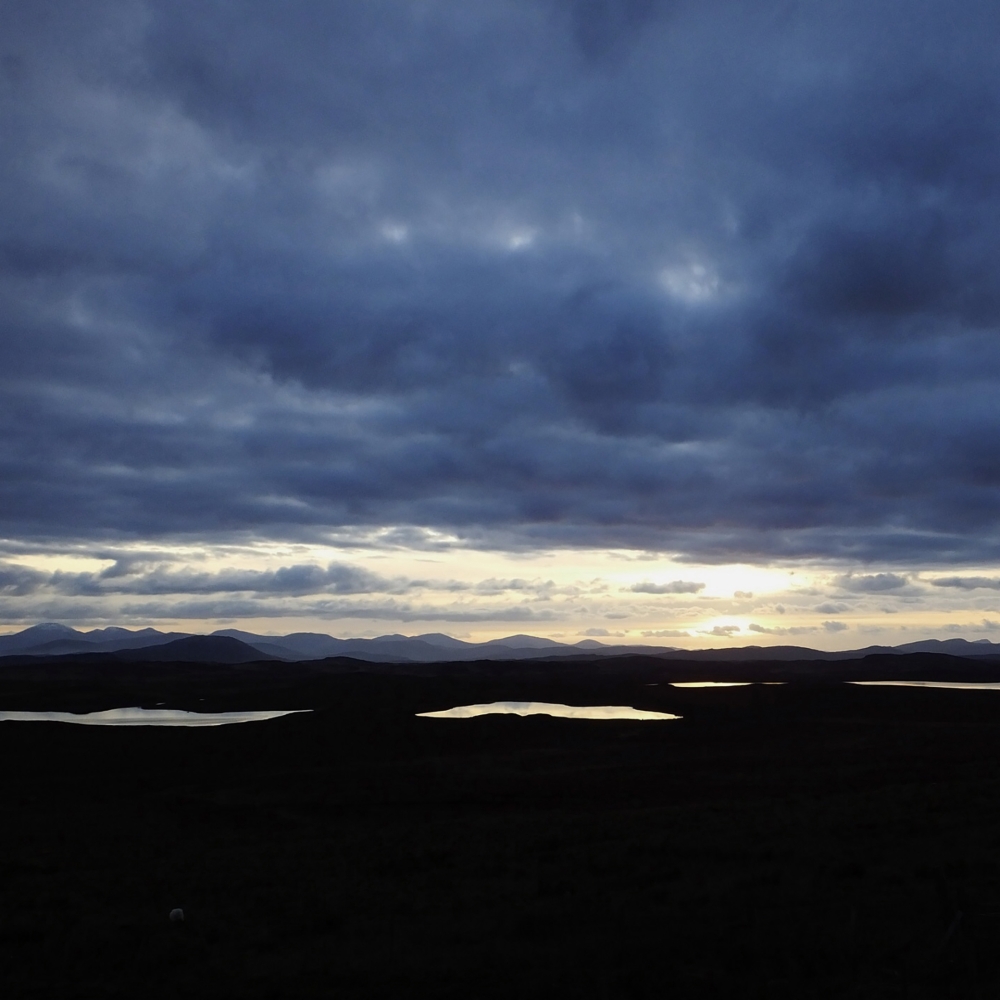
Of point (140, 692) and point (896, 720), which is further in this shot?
point (140, 692)

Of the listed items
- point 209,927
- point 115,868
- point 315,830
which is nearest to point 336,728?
point 315,830

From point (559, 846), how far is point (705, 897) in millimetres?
6198

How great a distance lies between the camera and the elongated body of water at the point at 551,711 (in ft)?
197

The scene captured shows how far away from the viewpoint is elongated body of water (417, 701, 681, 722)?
197 feet

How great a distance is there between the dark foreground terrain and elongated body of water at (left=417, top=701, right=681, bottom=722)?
13941 millimetres

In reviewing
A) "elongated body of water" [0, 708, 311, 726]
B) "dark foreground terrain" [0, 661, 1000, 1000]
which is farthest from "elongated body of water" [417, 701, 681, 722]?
"dark foreground terrain" [0, 661, 1000, 1000]

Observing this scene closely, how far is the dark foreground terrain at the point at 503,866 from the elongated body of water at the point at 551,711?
45.7 feet

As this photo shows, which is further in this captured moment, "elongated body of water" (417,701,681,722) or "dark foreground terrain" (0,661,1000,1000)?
"elongated body of water" (417,701,681,722)

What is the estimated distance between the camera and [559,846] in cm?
2161

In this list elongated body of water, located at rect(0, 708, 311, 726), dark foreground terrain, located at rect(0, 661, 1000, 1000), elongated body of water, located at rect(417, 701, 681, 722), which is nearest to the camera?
dark foreground terrain, located at rect(0, 661, 1000, 1000)

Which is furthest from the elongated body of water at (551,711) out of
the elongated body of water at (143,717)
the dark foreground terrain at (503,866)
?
the dark foreground terrain at (503,866)

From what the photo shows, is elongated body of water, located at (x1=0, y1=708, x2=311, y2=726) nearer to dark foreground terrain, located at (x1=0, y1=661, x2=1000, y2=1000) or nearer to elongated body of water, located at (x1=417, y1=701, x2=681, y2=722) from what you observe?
elongated body of water, located at (x1=417, y1=701, x2=681, y2=722)

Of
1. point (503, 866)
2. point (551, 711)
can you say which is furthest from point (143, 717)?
point (503, 866)

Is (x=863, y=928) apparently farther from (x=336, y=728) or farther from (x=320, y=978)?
(x=336, y=728)
